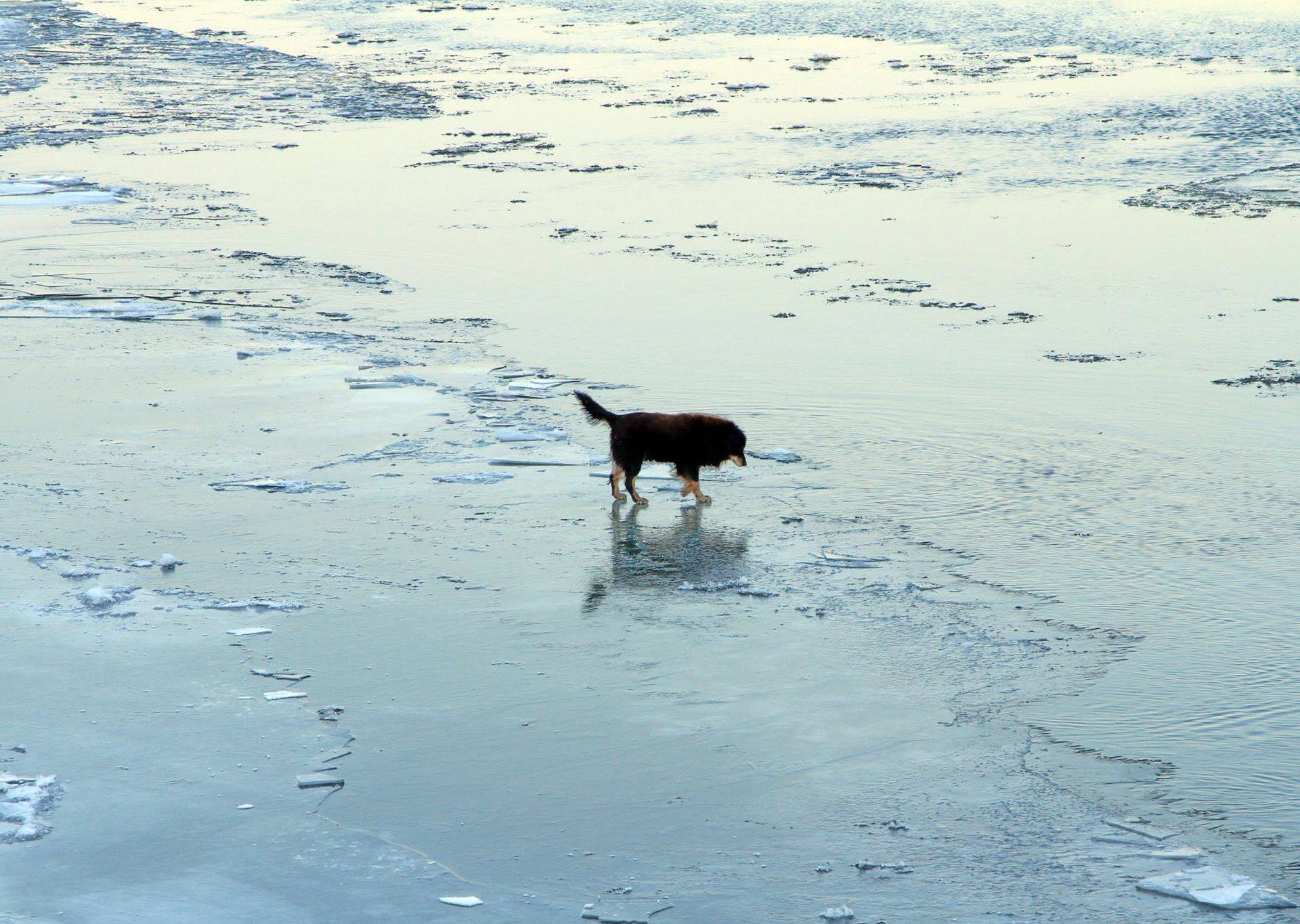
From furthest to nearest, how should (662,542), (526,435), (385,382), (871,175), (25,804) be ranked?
(871,175) < (385,382) < (526,435) < (662,542) < (25,804)

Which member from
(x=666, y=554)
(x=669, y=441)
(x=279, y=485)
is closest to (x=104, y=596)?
(x=279, y=485)

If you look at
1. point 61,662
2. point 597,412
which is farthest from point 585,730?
point 597,412

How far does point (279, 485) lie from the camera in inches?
377

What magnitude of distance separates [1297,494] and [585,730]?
490cm

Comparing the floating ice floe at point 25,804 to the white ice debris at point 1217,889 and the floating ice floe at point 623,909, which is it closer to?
the floating ice floe at point 623,909

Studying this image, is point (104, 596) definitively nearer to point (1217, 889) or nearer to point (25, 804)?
point (25, 804)

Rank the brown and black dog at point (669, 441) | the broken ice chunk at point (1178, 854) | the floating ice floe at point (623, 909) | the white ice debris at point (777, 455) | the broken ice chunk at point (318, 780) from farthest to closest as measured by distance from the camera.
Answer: the white ice debris at point (777, 455), the brown and black dog at point (669, 441), the broken ice chunk at point (318, 780), the broken ice chunk at point (1178, 854), the floating ice floe at point (623, 909)

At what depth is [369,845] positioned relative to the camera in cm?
573

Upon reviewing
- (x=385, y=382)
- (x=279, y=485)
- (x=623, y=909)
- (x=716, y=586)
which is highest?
(x=385, y=382)

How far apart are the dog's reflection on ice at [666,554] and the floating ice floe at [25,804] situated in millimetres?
2758

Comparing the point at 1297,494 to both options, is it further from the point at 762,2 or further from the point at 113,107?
the point at 762,2

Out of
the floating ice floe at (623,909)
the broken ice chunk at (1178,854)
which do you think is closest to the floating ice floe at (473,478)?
the floating ice floe at (623,909)

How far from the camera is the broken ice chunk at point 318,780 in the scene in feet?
20.2

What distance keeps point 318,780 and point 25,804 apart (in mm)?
1072
